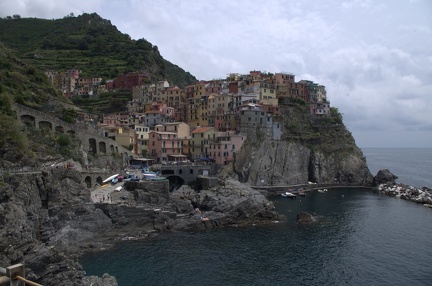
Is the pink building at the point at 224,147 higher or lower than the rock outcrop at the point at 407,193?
higher

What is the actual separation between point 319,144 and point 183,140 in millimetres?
33488

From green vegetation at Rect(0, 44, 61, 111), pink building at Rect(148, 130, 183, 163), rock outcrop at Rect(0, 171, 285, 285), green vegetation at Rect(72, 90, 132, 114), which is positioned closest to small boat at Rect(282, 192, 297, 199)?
rock outcrop at Rect(0, 171, 285, 285)

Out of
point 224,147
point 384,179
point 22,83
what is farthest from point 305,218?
point 22,83

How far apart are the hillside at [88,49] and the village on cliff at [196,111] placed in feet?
27.2

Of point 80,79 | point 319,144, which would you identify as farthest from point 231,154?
point 80,79

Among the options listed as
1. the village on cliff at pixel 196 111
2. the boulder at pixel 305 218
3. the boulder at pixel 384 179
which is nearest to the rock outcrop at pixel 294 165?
the boulder at pixel 384 179

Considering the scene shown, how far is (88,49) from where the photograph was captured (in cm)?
13000

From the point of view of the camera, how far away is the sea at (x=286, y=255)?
32938 millimetres

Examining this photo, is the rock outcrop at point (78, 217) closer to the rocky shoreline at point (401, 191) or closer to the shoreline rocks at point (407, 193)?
the shoreline rocks at point (407, 193)

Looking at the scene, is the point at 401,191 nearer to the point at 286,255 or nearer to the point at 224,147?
the point at 224,147

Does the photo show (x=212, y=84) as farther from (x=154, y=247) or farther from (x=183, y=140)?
(x=154, y=247)

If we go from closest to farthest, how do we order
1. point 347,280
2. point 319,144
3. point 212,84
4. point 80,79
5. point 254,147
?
point 347,280
point 254,147
point 319,144
point 212,84
point 80,79

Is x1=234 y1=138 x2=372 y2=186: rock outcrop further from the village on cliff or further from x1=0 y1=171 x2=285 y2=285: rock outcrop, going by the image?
x1=0 y1=171 x2=285 y2=285: rock outcrop

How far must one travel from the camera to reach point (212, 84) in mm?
99625
